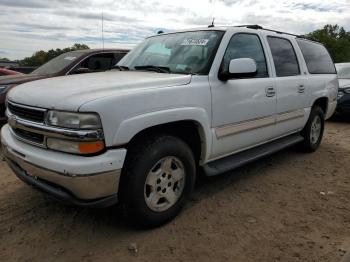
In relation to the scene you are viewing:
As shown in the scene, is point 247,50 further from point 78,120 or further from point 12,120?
point 12,120

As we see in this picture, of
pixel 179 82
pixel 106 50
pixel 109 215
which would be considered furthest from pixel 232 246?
pixel 106 50

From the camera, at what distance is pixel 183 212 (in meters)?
3.71

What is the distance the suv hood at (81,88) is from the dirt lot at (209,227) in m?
1.12

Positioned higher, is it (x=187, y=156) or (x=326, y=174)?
(x=187, y=156)

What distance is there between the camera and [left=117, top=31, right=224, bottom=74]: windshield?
382 centimetres

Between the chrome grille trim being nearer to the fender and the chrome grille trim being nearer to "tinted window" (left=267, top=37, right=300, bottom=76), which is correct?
the fender

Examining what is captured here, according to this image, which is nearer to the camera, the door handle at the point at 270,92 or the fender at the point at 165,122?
the fender at the point at 165,122

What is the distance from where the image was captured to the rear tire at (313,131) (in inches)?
232

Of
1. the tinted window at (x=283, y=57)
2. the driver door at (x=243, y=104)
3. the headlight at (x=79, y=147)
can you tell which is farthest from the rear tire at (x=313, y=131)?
the headlight at (x=79, y=147)

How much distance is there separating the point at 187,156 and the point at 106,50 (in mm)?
4836

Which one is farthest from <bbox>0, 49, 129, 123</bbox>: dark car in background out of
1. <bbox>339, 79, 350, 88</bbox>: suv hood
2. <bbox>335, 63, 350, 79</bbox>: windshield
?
<bbox>335, 63, 350, 79</bbox>: windshield

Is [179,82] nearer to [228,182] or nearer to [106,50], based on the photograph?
[228,182]

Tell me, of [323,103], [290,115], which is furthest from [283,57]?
[323,103]

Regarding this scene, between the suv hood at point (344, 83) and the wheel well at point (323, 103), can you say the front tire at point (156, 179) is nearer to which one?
the wheel well at point (323, 103)
